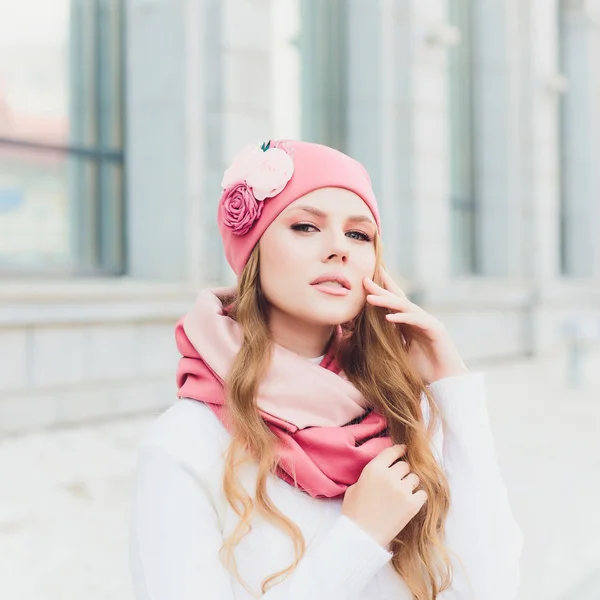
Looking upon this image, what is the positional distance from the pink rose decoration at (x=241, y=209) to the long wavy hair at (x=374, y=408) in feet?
0.24

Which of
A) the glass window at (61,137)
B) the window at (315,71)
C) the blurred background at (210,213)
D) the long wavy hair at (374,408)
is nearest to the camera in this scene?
the long wavy hair at (374,408)

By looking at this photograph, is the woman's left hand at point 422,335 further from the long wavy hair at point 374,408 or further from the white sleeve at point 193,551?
the white sleeve at point 193,551

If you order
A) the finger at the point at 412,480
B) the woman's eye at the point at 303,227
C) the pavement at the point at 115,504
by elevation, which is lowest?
the pavement at the point at 115,504

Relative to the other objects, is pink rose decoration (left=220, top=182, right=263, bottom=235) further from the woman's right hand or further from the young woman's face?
the woman's right hand

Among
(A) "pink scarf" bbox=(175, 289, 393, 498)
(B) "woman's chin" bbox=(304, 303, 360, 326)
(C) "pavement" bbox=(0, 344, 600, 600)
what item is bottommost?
(C) "pavement" bbox=(0, 344, 600, 600)

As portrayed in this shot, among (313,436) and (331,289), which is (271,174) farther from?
(313,436)

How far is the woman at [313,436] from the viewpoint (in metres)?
1.23

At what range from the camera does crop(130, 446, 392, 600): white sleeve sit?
1.18m

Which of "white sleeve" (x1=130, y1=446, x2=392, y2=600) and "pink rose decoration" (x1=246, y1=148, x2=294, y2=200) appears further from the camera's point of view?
"pink rose decoration" (x1=246, y1=148, x2=294, y2=200)

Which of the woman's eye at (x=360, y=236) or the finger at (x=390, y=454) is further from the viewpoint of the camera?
the woman's eye at (x=360, y=236)

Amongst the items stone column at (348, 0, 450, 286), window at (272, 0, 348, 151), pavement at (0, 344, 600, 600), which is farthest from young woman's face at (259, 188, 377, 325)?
stone column at (348, 0, 450, 286)

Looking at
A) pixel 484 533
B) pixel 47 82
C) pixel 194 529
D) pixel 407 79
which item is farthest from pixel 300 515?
pixel 407 79

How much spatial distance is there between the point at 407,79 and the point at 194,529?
27.3 ft

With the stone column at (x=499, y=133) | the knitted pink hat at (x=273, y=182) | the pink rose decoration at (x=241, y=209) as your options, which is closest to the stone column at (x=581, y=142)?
the stone column at (x=499, y=133)
